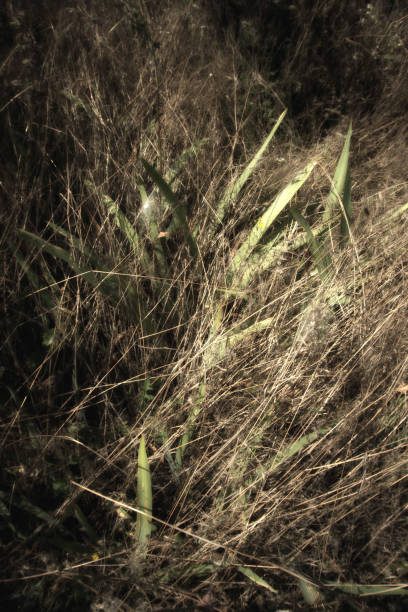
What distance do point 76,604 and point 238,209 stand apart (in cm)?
129

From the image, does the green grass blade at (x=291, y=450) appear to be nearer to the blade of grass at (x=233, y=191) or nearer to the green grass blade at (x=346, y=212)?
the green grass blade at (x=346, y=212)

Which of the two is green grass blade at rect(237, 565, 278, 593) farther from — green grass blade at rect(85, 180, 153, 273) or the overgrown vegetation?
green grass blade at rect(85, 180, 153, 273)

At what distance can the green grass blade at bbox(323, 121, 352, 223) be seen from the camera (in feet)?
4.36

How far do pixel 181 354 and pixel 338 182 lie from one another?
814 millimetres

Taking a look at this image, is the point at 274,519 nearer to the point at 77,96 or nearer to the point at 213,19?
the point at 77,96

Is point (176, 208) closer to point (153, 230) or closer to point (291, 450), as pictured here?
point (153, 230)

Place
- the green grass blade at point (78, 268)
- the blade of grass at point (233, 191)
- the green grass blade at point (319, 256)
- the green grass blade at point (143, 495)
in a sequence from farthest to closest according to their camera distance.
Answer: the blade of grass at point (233, 191) → the green grass blade at point (319, 256) → the green grass blade at point (78, 268) → the green grass blade at point (143, 495)

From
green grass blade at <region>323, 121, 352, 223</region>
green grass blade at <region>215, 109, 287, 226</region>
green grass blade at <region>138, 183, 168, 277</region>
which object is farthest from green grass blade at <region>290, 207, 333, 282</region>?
green grass blade at <region>138, 183, 168, 277</region>

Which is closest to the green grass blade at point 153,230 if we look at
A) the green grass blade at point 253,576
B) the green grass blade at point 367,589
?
the green grass blade at point 253,576

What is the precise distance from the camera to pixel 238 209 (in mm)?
1462

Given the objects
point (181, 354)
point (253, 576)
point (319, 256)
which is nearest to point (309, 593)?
point (253, 576)

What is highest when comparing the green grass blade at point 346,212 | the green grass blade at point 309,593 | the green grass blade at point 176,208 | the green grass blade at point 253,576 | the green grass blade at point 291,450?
the green grass blade at point 346,212

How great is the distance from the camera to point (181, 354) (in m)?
1.22

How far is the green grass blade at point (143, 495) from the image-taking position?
953 mm
